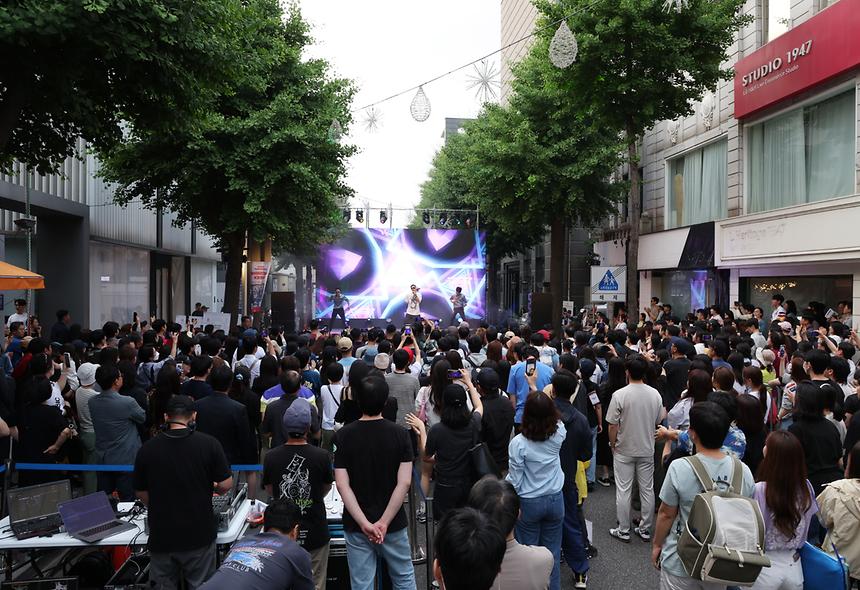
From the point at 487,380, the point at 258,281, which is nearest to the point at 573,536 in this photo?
the point at 487,380

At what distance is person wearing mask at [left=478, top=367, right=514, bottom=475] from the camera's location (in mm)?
5289

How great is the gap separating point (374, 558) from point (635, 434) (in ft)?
9.41

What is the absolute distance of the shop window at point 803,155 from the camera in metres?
14.3

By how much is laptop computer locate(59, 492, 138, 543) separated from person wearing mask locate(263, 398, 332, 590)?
1.24m

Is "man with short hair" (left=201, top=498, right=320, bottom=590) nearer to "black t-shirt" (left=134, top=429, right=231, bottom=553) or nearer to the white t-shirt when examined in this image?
"black t-shirt" (left=134, top=429, right=231, bottom=553)

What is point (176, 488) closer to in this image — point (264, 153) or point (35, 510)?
point (35, 510)

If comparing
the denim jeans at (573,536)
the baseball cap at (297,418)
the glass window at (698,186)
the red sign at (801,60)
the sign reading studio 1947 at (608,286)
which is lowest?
the denim jeans at (573,536)

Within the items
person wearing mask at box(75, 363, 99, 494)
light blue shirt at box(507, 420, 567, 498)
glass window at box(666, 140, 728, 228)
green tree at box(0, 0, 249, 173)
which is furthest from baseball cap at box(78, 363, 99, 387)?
glass window at box(666, 140, 728, 228)

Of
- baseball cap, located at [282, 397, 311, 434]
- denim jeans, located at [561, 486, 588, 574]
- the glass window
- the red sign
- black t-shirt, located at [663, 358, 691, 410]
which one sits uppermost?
the red sign

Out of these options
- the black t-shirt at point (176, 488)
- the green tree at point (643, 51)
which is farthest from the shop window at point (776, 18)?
the black t-shirt at point (176, 488)

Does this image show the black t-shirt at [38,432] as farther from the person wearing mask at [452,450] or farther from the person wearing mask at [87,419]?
the person wearing mask at [452,450]

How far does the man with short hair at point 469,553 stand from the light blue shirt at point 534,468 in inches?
77.0

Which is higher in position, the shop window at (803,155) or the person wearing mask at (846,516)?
the shop window at (803,155)

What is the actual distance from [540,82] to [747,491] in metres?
20.4
